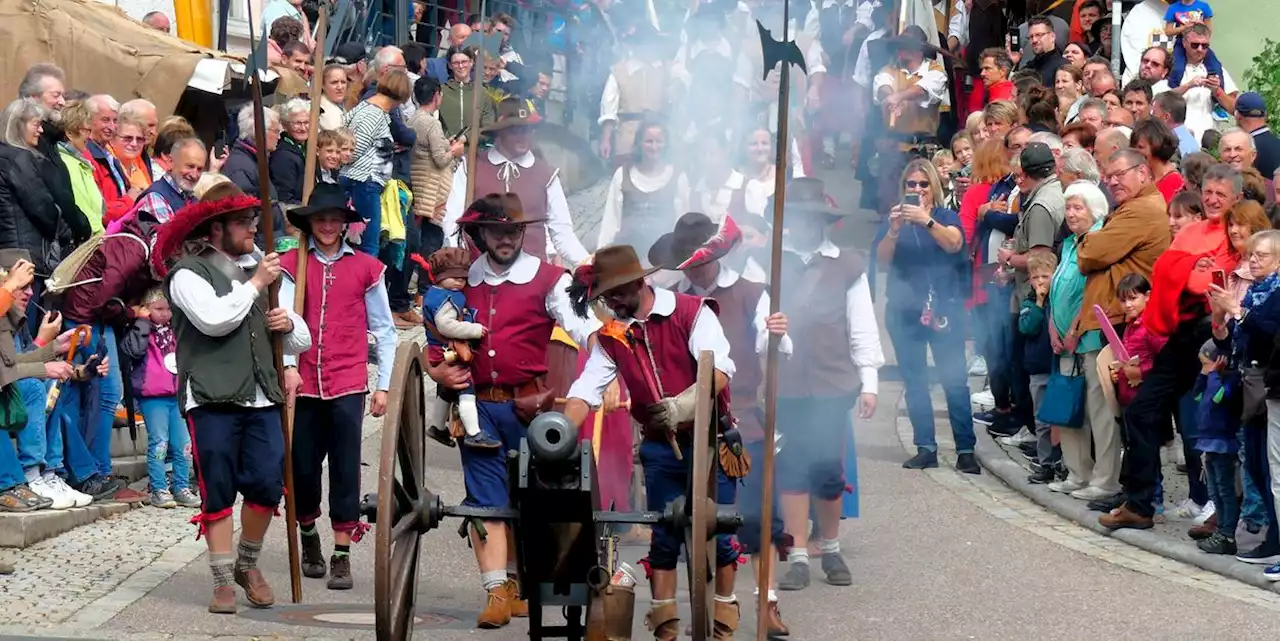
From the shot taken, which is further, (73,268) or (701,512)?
(73,268)

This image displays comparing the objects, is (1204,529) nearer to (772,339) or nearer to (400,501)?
(772,339)

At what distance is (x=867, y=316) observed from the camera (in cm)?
892

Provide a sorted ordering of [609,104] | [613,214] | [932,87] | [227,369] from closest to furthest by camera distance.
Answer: [227,369] → [613,214] → [609,104] → [932,87]

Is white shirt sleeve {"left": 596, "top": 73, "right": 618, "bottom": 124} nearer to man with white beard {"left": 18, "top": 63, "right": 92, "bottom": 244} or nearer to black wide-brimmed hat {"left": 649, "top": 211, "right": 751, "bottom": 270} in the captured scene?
man with white beard {"left": 18, "top": 63, "right": 92, "bottom": 244}

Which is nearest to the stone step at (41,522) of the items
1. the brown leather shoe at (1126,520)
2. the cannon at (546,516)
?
the cannon at (546,516)

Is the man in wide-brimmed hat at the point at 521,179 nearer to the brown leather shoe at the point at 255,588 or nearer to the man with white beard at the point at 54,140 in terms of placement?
the man with white beard at the point at 54,140

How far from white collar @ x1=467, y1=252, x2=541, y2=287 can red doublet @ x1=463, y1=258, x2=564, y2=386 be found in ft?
0.05

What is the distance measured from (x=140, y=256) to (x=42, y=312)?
1.83 ft

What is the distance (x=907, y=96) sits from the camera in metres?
19.1

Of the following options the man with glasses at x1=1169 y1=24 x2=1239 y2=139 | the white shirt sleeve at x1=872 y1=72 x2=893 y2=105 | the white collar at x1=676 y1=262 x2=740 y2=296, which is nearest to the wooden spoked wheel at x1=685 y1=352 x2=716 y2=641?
the white collar at x1=676 y1=262 x2=740 y2=296

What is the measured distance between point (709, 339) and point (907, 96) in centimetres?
1206

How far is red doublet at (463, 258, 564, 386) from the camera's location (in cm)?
840

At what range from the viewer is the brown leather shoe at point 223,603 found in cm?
819


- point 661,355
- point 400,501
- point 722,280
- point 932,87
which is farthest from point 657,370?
point 932,87
